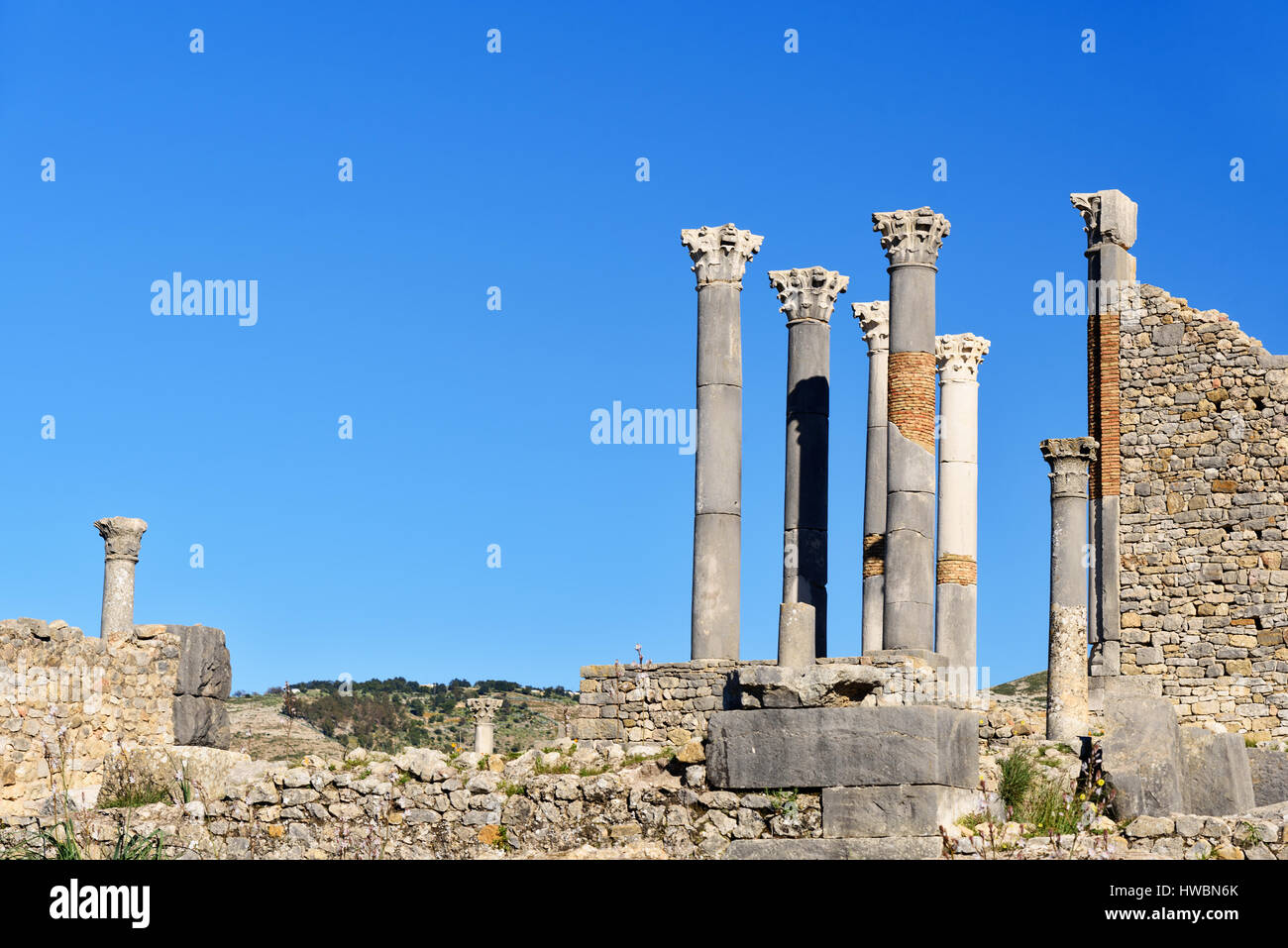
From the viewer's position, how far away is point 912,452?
28.1 meters

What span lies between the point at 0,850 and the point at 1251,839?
35.2ft

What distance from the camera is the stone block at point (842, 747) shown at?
12953 millimetres

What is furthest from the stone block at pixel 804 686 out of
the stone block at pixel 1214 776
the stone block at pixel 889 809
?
the stone block at pixel 1214 776

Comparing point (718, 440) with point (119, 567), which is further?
point (718, 440)

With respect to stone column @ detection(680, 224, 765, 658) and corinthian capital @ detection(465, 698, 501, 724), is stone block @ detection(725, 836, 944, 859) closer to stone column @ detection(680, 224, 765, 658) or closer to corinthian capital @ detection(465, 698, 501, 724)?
stone column @ detection(680, 224, 765, 658)

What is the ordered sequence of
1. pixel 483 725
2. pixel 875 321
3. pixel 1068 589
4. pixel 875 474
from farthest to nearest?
1. pixel 875 321
2. pixel 875 474
3. pixel 483 725
4. pixel 1068 589

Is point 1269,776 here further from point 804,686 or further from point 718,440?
point 804,686

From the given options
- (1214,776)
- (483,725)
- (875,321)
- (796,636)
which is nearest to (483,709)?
(483,725)

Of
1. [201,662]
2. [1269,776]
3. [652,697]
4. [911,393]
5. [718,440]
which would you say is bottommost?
[1269,776]

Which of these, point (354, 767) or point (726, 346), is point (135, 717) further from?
point (726, 346)

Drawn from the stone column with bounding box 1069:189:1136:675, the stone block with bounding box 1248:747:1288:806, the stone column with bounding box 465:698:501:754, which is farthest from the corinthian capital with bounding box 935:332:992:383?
the stone block with bounding box 1248:747:1288:806

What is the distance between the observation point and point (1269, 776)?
22891 mm

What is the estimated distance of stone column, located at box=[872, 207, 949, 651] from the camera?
1091 inches

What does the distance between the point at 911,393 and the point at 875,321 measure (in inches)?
242
